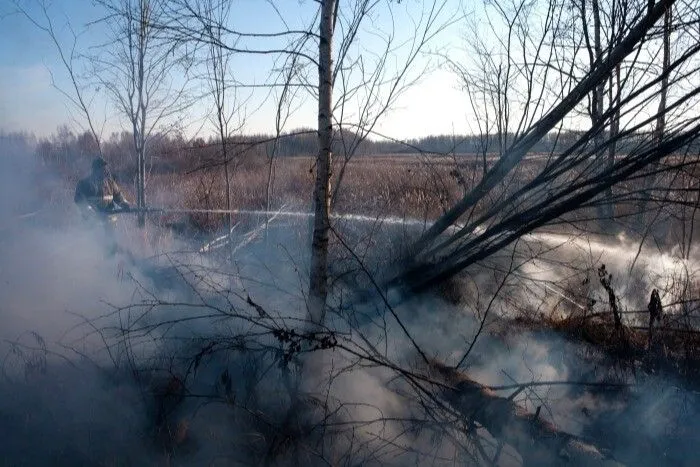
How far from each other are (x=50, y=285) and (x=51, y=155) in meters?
15.1

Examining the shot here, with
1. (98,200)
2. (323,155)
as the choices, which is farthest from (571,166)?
(98,200)

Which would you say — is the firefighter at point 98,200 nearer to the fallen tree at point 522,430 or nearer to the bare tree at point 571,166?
the bare tree at point 571,166

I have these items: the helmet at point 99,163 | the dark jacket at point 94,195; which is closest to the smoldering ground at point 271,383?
the dark jacket at point 94,195

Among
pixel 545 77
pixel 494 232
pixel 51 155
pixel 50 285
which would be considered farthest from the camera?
pixel 51 155

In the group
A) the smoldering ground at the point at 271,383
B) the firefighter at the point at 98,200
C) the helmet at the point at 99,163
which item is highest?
the helmet at the point at 99,163

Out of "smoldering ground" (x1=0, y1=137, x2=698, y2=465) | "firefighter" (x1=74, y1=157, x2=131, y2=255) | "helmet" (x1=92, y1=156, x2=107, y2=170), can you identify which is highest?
"helmet" (x1=92, y1=156, x2=107, y2=170)

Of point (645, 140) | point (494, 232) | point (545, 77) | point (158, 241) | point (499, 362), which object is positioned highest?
point (545, 77)

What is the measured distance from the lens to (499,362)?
5.64 meters

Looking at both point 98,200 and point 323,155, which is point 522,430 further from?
point 98,200

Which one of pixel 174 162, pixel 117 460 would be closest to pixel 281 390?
pixel 117 460

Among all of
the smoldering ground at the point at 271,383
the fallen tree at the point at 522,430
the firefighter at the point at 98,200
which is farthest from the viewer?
the firefighter at the point at 98,200

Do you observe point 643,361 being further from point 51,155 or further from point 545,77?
point 51,155

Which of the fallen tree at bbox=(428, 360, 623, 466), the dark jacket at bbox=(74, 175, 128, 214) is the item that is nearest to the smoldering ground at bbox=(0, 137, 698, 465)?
the fallen tree at bbox=(428, 360, 623, 466)

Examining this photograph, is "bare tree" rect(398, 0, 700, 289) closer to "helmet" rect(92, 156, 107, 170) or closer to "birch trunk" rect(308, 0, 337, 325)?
Result: "birch trunk" rect(308, 0, 337, 325)
